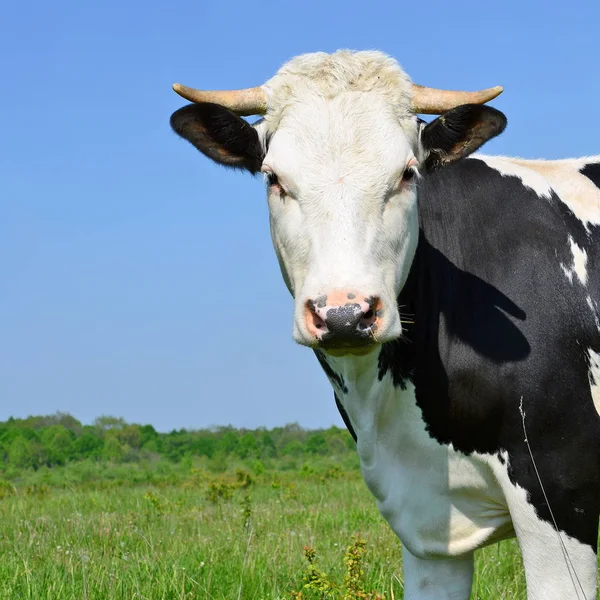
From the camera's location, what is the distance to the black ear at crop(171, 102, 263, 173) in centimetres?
434

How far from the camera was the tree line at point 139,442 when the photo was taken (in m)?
22.4

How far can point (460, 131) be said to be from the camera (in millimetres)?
4391

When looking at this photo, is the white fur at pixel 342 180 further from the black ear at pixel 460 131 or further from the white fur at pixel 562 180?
the white fur at pixel 562 180

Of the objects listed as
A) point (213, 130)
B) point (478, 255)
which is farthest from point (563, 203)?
point (213, 130)

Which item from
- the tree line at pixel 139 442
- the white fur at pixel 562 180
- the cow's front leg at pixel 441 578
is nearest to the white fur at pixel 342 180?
the white fur at pixel 562 180

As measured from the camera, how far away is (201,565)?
545 centimetres

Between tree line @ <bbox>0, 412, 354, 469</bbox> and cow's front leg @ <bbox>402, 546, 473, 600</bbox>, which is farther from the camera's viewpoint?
tree line @ <bbox>0, 412, 354, 469</bbox>

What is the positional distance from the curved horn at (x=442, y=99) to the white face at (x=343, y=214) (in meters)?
0.21

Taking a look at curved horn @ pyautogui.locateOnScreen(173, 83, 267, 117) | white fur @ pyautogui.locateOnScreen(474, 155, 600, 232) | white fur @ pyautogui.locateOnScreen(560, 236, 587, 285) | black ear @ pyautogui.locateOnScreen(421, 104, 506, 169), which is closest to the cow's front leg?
white fur @ pyautogui.locateOnScreen(560, 236, 587, 285)

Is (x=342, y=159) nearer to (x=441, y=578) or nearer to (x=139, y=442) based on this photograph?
(x=441, y=578)

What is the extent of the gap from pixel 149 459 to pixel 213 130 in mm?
19884

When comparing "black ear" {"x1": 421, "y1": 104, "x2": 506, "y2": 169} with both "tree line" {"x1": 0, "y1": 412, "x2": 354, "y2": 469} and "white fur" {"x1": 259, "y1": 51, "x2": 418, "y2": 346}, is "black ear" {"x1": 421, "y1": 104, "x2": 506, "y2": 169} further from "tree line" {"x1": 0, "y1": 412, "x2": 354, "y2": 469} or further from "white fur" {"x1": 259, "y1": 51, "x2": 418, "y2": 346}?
"tree line" {"x1": 0, "y1": 412, "x2": 354, "y2": 469}

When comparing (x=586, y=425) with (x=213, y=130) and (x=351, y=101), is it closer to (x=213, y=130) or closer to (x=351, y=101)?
(x=351, y=101)

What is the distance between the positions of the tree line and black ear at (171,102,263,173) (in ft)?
60.6
